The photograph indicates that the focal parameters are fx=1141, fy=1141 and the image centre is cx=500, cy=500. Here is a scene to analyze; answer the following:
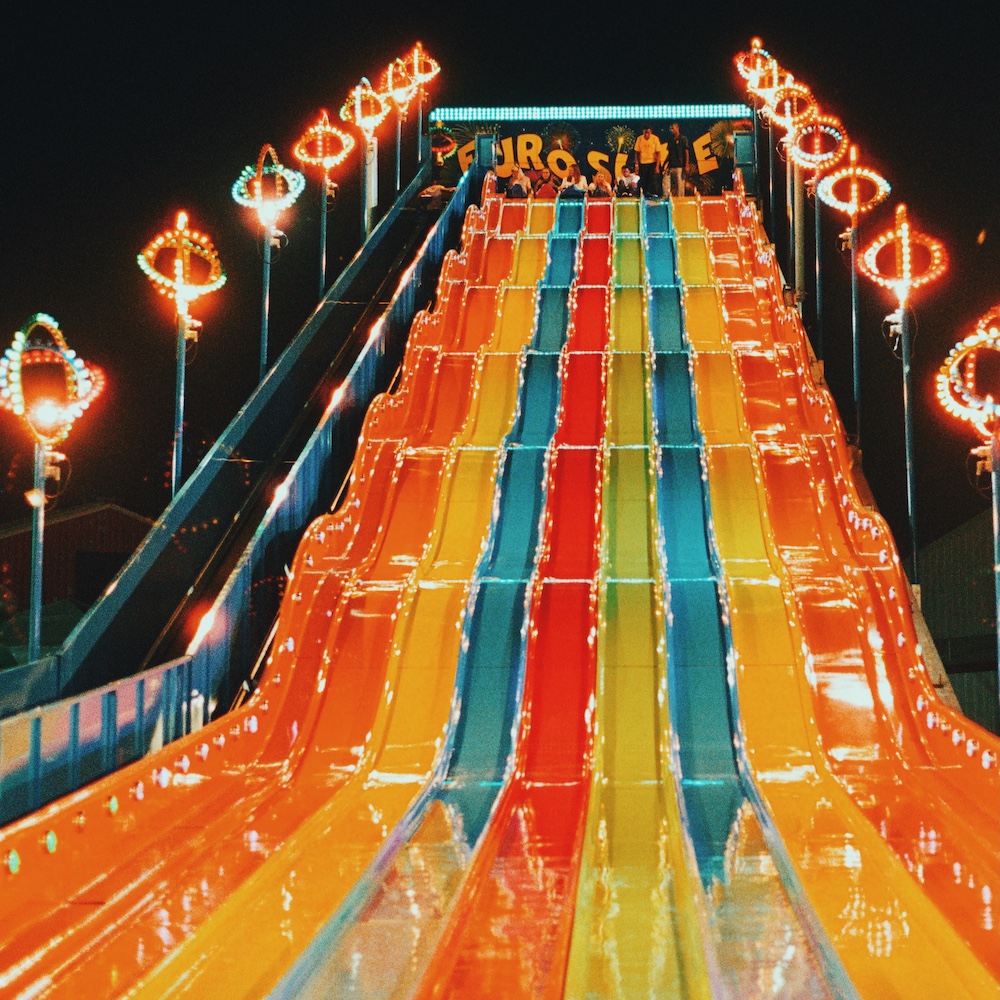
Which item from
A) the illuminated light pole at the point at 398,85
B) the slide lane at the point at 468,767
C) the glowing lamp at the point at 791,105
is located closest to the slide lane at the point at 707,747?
the slide lane at the point at 468,767

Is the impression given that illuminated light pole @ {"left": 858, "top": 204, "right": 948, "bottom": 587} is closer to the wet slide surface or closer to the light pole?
the wet slide surface

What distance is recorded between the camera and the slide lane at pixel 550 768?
13.1 ft

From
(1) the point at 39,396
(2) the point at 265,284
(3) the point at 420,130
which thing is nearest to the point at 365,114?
(2) the point at 265,284

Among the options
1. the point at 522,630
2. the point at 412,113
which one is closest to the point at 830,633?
the point at 522,630

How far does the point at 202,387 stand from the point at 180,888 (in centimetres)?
1348

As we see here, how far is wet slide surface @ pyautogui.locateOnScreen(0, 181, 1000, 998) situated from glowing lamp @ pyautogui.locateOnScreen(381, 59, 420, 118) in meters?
4.74

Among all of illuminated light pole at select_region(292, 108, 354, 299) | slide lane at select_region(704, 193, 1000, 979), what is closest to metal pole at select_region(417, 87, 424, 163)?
illuminated light pole at select_region(292, 108, 354, 299)

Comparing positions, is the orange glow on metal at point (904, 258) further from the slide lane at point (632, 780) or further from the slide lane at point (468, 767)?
the slide lane at point (468, 767)

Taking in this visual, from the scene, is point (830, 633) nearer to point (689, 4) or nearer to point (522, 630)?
point (522, 630)

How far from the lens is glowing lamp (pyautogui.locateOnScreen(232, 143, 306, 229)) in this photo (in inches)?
435

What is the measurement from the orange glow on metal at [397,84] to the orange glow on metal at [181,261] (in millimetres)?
7327

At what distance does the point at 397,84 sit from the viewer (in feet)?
52.7

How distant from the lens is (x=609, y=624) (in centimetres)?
777

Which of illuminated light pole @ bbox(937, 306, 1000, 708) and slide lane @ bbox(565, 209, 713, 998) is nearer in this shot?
slide lane @ bbox(565, 209, 713, 998)
